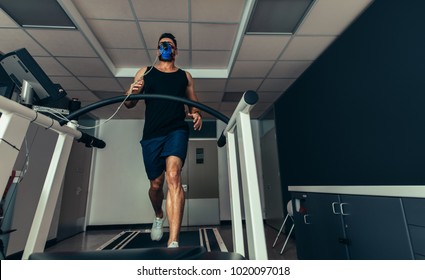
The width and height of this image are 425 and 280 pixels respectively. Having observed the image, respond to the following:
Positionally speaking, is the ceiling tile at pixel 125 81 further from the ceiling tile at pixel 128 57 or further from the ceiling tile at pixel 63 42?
the ceiling tile at pixel 63 42

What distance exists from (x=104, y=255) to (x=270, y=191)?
4233mm

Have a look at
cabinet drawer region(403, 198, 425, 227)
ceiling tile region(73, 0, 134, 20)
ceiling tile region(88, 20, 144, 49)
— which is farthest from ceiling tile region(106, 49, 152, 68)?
cabinet drawer region(403, 198, 425, 227)

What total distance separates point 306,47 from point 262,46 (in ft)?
1.86

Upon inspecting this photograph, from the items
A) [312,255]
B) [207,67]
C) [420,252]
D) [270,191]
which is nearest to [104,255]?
[420,252]

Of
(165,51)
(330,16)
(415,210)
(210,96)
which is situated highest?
(210,96)

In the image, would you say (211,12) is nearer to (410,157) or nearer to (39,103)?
(39,103)

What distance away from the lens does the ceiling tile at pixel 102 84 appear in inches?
140

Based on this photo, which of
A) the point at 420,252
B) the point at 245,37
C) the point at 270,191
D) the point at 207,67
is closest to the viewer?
the point at 420,252

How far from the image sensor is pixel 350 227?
1420mm

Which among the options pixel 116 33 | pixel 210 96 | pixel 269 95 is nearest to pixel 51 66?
pixel 116 33

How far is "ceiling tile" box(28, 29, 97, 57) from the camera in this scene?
8.25 feet

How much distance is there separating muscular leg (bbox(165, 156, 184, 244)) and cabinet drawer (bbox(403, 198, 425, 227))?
1160 mm

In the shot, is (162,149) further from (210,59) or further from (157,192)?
(210,59)
